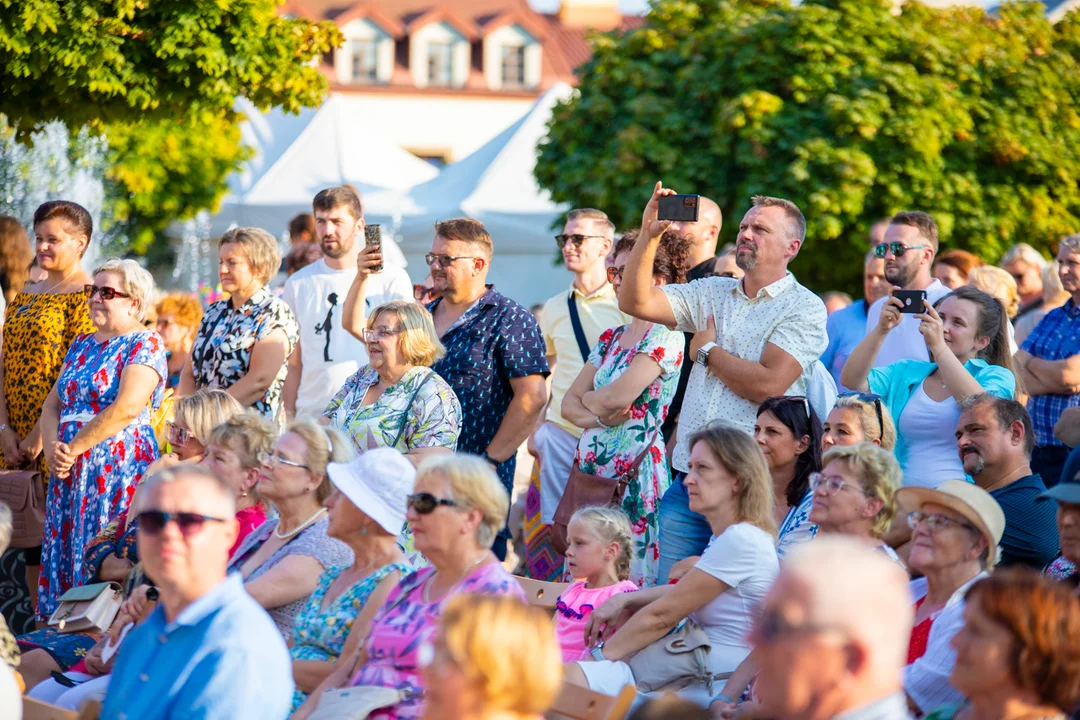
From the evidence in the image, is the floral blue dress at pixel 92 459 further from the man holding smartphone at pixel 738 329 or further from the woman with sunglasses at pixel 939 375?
the woman with sunglasses at pixel 939 375

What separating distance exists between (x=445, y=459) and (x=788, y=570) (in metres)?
1.58

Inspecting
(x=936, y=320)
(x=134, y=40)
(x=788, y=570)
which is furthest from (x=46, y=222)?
(x=788, y=570)

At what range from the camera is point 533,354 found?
19.2 feet

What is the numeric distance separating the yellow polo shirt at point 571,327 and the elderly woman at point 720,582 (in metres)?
2.13

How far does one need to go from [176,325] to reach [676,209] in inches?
184

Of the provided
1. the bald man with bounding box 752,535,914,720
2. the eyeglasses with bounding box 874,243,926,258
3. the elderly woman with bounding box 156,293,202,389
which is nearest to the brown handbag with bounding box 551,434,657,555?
the eyeglasses with bounding box 874,243,926,258

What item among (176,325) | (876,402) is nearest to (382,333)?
(876,402)

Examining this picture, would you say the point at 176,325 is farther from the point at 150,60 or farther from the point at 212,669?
the point at 212,669

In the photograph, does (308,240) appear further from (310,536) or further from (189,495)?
(189,495)

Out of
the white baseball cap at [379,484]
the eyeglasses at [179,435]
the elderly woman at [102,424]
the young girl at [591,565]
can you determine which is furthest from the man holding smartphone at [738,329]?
the elderly woman at [102,424]

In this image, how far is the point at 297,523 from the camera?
4477 millimetres

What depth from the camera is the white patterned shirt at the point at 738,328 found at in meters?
5.03

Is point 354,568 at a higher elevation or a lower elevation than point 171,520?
lower

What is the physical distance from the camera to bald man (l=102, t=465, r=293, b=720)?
9.36 ft
